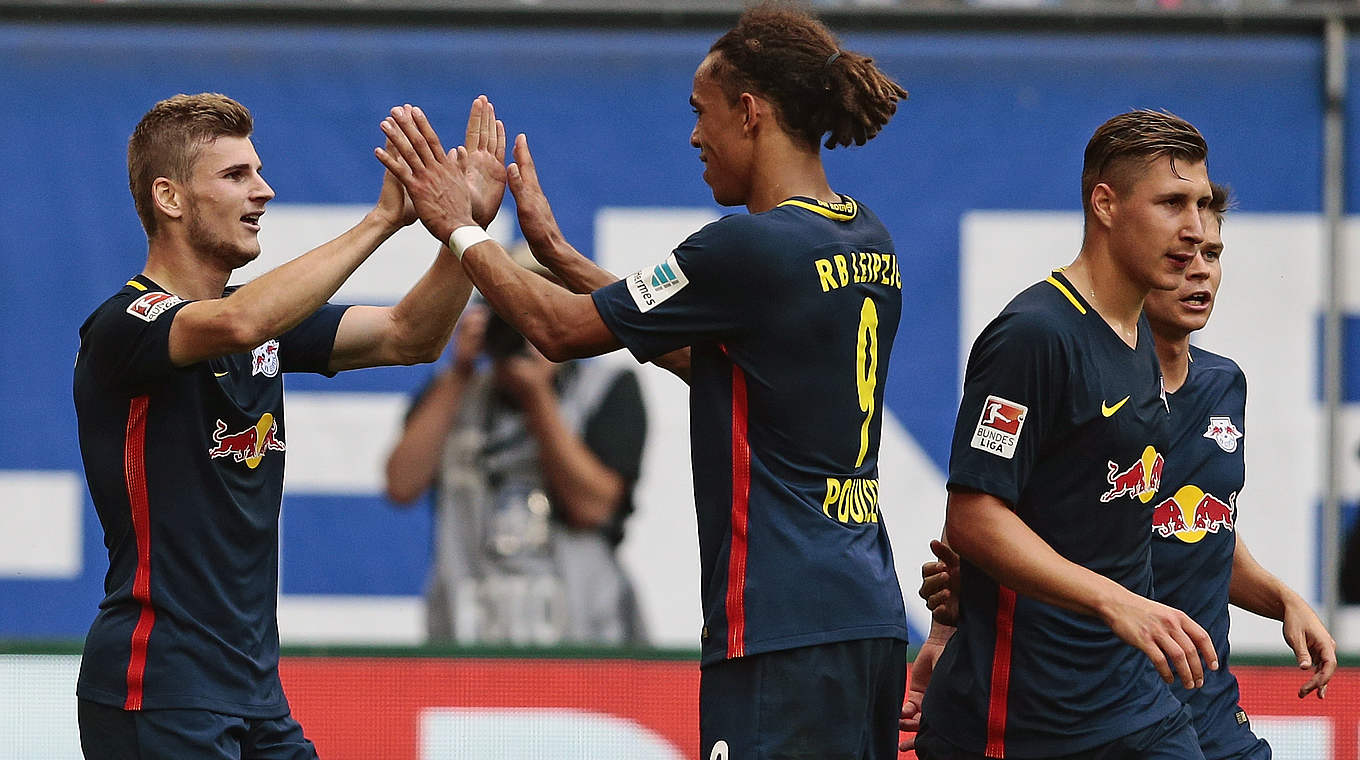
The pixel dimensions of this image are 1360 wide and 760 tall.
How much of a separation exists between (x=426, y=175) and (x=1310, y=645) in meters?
2.74

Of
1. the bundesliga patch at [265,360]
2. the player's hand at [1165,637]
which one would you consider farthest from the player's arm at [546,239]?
the player's hand at [1165,637]

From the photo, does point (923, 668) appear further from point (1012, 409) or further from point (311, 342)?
point (311, 342)

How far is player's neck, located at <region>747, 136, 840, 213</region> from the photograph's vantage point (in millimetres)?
4051

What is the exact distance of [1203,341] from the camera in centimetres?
816

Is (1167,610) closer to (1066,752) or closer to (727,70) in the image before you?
(1066,752)

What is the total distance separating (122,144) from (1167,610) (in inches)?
244

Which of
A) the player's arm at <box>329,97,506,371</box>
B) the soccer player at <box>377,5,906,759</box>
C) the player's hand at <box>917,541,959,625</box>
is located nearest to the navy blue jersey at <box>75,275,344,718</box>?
the player's arm at <box>329,97,506,371</box>

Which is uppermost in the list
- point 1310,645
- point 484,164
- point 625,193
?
point 625,193

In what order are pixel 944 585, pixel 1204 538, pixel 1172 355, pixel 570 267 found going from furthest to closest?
pixel 1172 355
pixel 1204 538
pixel 570 267
pixel 944 585

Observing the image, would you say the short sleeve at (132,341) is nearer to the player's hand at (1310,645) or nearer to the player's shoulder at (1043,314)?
the player's shoulder at (1043,314)

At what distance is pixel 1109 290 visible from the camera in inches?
162

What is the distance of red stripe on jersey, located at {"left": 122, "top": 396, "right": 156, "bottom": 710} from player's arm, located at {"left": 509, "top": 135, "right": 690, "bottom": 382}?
3.57 ft

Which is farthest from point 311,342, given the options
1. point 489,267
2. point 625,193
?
point 625,193

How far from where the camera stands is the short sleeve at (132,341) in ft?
12.9
